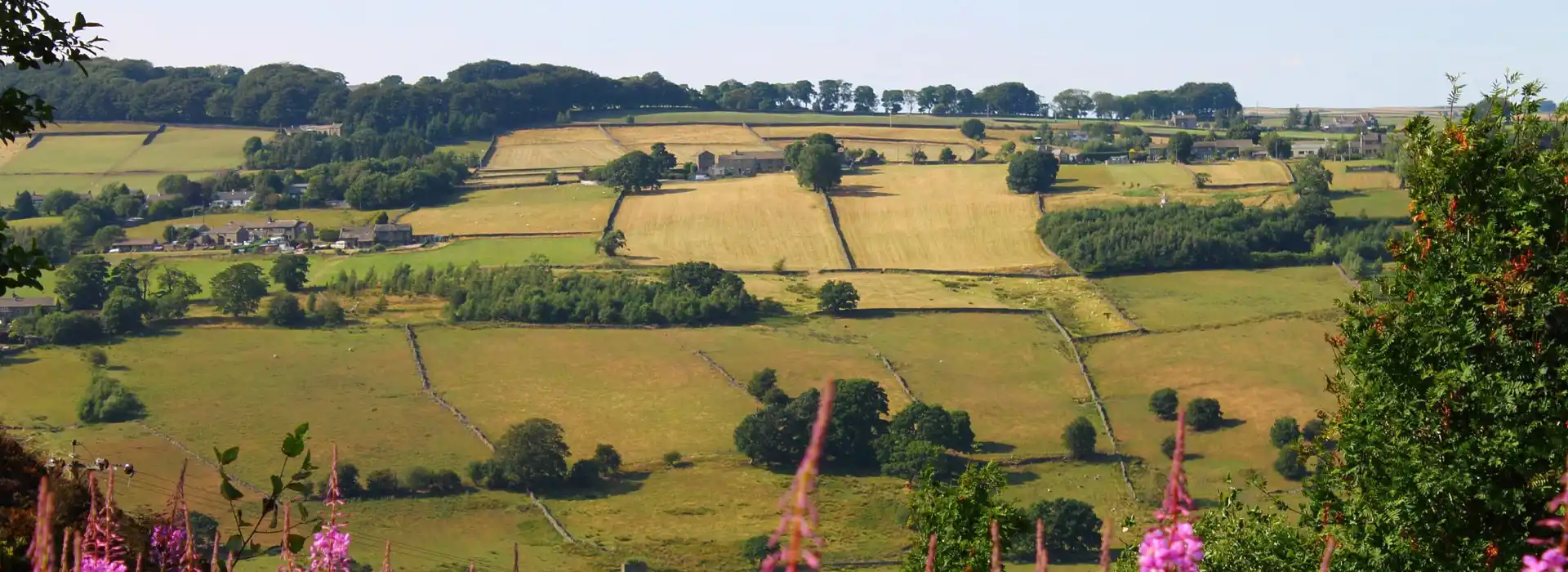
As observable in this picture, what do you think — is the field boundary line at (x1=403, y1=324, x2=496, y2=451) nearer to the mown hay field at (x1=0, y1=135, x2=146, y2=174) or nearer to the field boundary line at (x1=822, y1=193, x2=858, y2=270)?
the field boundary line at (x1=822, y1=193, x2=858, y2=270)

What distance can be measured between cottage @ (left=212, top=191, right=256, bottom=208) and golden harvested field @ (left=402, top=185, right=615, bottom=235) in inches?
649

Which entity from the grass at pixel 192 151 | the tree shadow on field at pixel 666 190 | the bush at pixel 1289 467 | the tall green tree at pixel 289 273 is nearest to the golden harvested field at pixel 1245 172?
the tree shadow on field at pixel 666 190

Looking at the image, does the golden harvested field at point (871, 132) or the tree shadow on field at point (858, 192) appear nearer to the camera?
the tree shadow on field at point (858, 192)

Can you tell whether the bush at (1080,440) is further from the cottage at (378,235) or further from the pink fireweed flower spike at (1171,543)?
the pink fireweed flower spike at (1171,543)

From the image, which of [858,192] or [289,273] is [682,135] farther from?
[289,273]

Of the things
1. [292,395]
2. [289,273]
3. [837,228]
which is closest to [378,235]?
[289,273]

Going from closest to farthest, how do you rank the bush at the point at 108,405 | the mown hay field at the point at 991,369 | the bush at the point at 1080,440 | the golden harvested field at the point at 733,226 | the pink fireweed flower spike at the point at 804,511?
the pink fireweed flower spike at the point at 804,511, the bush at the point at 1080,440, the bush at the point at 108,405, the mown hay field at the point at 991,369, the golden harvested field at the point at 733,226

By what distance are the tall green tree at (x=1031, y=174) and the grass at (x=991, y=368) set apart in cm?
3665

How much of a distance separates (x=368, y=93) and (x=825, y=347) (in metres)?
111

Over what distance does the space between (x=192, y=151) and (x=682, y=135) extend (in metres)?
47.8

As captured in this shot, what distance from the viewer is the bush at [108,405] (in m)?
69.0

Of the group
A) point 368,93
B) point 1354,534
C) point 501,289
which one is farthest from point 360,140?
point 1354,534

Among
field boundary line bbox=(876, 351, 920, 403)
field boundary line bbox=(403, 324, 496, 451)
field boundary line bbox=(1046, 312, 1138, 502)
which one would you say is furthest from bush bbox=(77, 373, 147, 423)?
field boundary line bbox=(1046, 312, 1138, 502)

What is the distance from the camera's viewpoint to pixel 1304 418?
7056 cm
